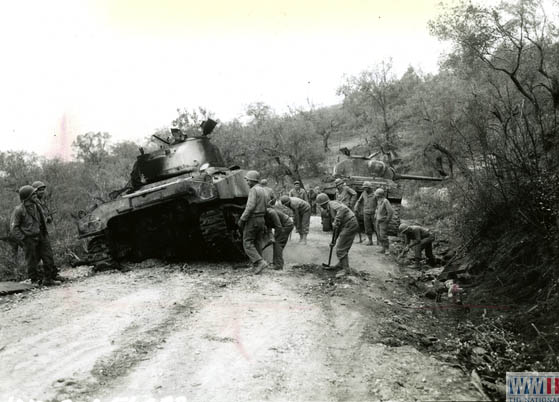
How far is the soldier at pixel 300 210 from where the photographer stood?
11.4 m

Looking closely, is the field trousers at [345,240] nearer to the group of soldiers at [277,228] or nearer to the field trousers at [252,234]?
the group of soldiers at [277,228]

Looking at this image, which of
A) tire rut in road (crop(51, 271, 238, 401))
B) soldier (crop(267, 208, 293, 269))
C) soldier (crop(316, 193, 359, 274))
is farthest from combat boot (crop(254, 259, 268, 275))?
tire rut in road (crop(51, 271, 238, 401))

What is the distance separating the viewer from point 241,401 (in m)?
3.52

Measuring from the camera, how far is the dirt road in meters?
3.75

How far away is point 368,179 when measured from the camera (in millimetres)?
14891

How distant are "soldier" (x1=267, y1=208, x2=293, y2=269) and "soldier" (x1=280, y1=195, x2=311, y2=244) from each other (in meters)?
2.24

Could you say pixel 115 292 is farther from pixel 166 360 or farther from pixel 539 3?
pixel 539 3

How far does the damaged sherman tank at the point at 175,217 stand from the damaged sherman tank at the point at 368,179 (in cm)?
492

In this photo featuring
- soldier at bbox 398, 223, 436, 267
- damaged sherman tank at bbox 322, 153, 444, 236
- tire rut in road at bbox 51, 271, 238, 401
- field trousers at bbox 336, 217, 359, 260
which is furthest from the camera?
damaged sherman tank at bbox 322, 153, 444, 236

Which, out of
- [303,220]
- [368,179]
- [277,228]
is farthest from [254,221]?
[368,179]

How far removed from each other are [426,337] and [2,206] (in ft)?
79.7

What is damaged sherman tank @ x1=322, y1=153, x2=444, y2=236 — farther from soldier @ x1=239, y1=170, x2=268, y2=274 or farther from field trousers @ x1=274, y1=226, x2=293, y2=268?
soldier @ x1=239, y1=170, x2=268, y2=274

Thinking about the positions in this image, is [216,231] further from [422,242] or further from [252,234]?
[422,242]

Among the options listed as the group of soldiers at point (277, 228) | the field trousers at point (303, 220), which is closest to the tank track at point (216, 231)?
the group of soldiers at point (277, 228)
